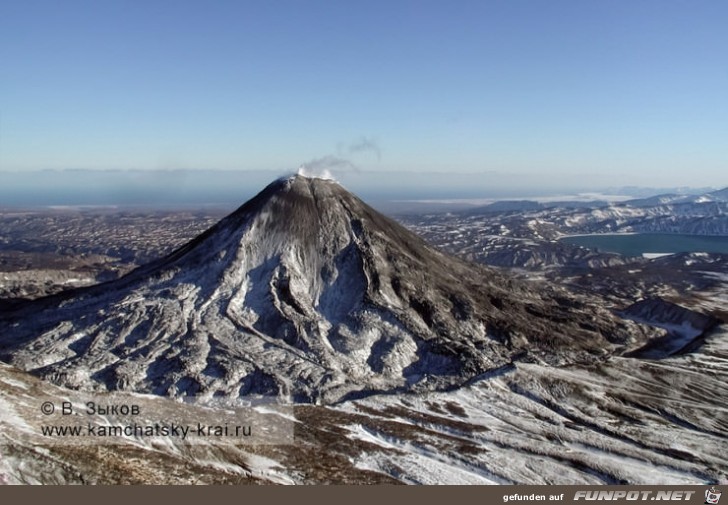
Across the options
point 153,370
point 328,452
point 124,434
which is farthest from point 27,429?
point 328,452

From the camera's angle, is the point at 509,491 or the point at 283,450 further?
the point at 283,450

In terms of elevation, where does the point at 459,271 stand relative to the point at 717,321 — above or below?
above

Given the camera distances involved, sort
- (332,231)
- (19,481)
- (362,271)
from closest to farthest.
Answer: (19,481), (362,271), (332,231)

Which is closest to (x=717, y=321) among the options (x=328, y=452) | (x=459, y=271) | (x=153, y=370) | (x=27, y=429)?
(x=459, y=271)

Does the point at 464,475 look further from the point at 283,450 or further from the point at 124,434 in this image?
the point at 124,434

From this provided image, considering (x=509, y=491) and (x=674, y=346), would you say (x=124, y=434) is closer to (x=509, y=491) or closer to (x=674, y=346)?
(x=509, y=491)

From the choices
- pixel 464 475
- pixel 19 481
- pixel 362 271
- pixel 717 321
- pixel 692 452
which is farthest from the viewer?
pixel 717 321

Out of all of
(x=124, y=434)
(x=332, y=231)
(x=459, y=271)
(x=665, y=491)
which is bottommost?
(x=665, y=491)
